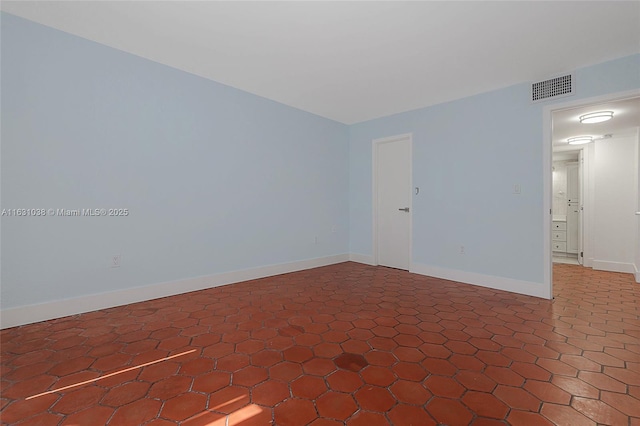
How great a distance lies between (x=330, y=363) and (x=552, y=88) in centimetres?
381

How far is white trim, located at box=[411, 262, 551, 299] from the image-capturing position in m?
3.36

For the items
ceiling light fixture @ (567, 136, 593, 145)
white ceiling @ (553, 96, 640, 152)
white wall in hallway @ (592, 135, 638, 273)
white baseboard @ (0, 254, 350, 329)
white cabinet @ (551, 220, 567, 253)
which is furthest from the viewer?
white cabinet @ (551, 220, 567, 253)

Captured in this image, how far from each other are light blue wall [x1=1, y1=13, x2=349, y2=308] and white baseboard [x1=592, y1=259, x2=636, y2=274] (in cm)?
516

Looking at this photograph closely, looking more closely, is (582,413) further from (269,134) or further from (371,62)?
(269,134)

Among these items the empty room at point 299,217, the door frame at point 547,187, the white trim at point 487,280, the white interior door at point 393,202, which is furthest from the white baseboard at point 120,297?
the door frame at point 547,187

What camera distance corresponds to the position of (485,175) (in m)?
3.80

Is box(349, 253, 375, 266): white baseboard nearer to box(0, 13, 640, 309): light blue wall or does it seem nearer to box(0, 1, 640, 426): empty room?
box(0, 13, 640, 309): light blue wall

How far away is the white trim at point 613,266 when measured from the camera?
4547 mm

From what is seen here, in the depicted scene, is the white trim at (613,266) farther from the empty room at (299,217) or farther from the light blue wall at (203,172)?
the light blue wall at (203,172)

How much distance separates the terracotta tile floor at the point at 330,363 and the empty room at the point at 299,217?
0.06 ft

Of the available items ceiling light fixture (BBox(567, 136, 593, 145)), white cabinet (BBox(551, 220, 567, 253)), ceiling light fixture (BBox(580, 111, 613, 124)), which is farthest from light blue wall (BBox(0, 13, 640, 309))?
white cabinet (BBox(551, 220, 567, 253))

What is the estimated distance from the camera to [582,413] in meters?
1.43

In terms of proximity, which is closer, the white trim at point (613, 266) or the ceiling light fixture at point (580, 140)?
the white trim at point (613, 266)

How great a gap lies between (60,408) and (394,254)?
4277mm
